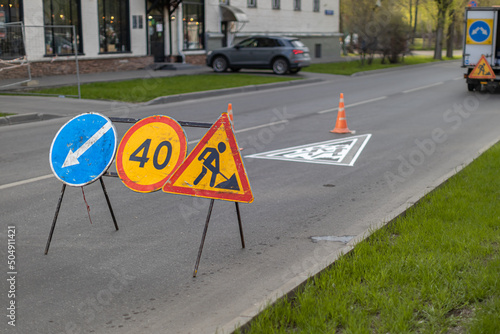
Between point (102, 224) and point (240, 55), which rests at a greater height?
point (240, 55)

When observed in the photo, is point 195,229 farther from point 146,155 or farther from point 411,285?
point 411,285

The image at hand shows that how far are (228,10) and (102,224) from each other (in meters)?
31.7

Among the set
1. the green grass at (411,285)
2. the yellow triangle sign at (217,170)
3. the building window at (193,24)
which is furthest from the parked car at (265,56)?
the yellow triangle sign at (217,170)

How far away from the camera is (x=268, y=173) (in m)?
9.04

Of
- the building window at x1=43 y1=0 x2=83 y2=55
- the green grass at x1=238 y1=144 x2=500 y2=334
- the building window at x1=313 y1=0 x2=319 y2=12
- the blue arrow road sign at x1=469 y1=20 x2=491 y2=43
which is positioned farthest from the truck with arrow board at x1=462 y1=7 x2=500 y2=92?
the building window at x1=313 y1=0 x2=319 y2=12

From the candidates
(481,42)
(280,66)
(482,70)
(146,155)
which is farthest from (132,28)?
(146,155)

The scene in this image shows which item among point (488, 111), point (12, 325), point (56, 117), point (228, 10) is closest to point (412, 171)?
point (12, 325)

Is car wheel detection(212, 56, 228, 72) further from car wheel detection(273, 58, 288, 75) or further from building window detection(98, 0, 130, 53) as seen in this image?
building window detection(98, 0, 130, 53)

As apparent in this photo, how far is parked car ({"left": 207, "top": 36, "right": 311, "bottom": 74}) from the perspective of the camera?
96.2 ft

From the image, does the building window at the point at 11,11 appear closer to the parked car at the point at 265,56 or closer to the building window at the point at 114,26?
the building window at the point at 114,26

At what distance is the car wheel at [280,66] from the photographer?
29.4m

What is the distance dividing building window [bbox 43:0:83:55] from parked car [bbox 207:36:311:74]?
653cm

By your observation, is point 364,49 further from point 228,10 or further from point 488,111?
point 488,111

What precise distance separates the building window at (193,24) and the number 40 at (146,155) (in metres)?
29.8
